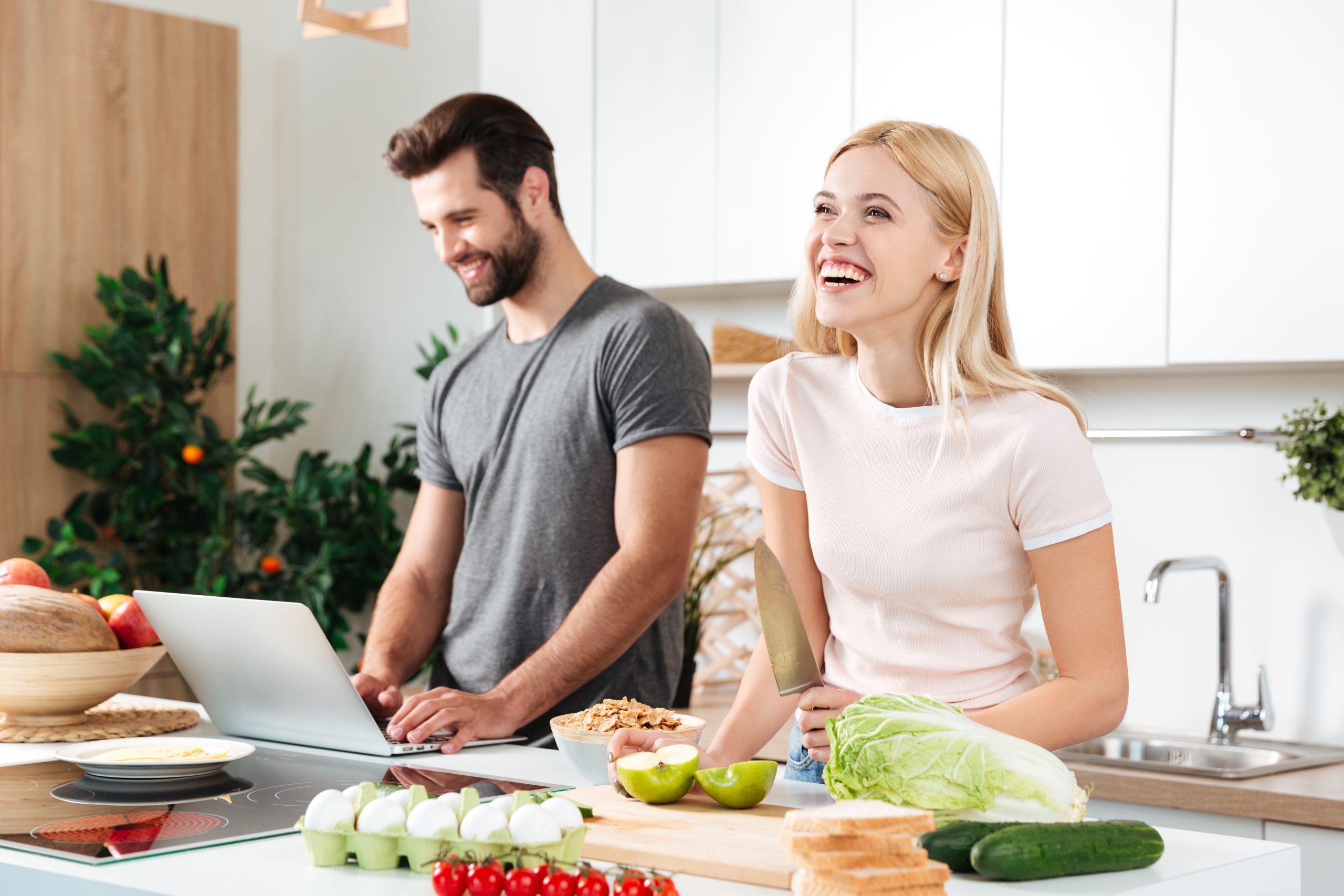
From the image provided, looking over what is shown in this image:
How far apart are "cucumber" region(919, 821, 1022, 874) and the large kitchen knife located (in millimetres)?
273

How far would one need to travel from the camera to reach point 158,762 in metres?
1.53

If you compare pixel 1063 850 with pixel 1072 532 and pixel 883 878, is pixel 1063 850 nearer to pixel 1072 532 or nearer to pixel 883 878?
pixel 883 878

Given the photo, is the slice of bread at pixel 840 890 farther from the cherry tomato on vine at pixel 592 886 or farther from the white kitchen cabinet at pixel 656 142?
the white kitchen cabinet at pixel 656 142

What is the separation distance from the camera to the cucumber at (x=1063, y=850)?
1107 millimetres

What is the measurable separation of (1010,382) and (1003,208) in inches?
56.2

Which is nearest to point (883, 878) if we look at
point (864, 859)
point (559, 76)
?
point (864, 859)

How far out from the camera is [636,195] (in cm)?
338

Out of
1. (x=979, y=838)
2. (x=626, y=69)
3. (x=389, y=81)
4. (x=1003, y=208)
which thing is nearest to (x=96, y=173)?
(x=389, y=81)

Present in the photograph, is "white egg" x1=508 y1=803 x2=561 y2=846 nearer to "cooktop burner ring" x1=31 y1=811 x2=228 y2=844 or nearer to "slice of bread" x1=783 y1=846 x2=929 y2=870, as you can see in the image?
"slice of bread" x1=783 y1=846 x2=929 y2=870

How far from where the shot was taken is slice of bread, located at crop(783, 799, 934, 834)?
3.39 ft

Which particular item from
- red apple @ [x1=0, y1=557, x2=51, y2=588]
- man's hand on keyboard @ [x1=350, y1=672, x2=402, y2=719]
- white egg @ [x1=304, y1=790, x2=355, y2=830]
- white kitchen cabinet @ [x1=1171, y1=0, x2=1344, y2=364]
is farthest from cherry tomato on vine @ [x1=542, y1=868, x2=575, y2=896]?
white kitchen cabinet @ [x1=1171, y1=0, x2=1344, y2=364]

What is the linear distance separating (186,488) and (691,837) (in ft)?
10.8

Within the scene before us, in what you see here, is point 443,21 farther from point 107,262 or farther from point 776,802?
point 776,802

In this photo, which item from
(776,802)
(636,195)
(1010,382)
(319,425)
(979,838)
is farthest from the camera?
(319,425)
